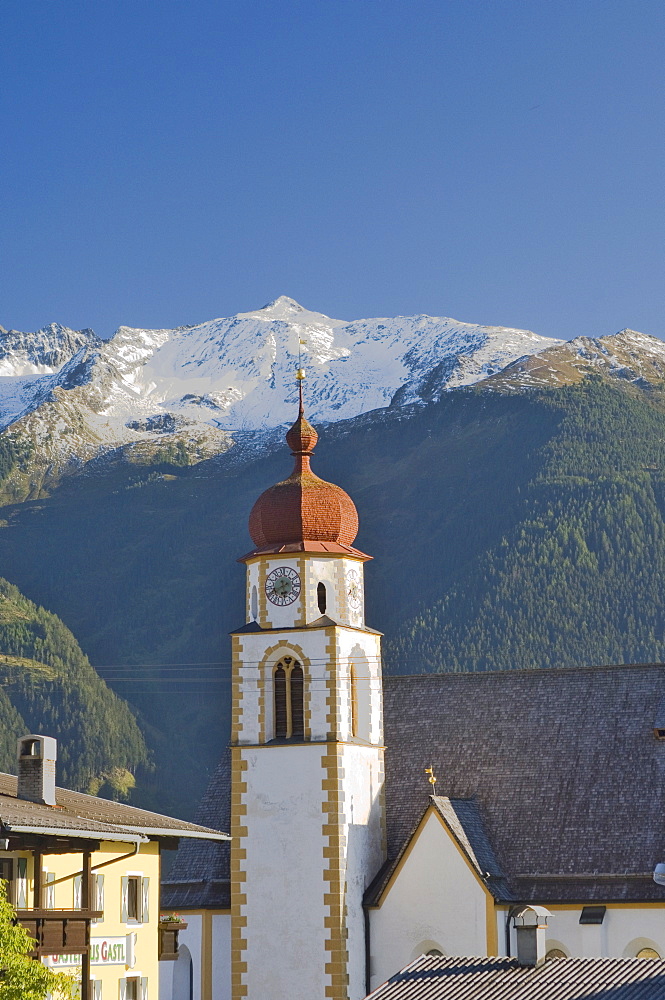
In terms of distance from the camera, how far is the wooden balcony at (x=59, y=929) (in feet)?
145

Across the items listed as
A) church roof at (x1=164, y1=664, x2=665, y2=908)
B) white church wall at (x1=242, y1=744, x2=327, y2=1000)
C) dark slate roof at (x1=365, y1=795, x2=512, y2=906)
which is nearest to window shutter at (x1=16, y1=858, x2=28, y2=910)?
white church wall at (x1=242, y1=744, x2=327, y2=1000)

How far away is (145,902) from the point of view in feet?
173

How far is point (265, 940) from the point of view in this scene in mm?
58781

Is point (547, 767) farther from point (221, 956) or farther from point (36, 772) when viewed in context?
point (36, 772)

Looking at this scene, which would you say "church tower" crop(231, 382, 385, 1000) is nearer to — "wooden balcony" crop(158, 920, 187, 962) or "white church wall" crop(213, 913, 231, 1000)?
"white church wall" crop(213, 913, 231, 1000)

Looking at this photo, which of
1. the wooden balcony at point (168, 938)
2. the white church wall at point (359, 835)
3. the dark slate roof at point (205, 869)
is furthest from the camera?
the dark slate roof at point (205, 869)

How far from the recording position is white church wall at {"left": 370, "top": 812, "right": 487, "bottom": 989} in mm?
57875

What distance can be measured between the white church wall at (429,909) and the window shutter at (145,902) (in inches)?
376

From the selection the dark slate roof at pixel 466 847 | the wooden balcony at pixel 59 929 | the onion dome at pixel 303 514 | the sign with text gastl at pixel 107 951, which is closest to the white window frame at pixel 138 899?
the sign with text gastl at pixel 107 951

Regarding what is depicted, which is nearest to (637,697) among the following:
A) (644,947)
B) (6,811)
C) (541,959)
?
(644,947)

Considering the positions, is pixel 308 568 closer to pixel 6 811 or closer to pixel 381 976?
pixel 381 976

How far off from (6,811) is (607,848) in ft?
76.0

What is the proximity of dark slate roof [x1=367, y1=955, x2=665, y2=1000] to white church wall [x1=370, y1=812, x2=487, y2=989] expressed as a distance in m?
13.4

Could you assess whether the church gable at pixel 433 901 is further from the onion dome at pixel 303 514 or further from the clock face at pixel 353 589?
the onion dome at pixel 303 514
